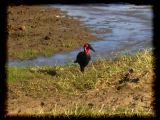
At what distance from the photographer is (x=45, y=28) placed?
16.7 meters

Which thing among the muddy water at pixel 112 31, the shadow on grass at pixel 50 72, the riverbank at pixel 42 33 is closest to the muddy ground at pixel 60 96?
the riverbank at pixel 42 33

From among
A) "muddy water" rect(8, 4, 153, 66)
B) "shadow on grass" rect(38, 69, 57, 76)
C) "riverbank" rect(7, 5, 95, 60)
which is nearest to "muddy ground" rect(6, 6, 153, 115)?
"riverbank" rect(7, 5, 95, 60)

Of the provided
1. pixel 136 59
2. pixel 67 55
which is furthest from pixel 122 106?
pixel 67 55

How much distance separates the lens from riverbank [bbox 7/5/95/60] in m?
13.2

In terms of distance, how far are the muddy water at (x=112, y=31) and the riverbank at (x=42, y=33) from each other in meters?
0.45

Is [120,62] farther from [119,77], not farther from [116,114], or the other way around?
[116,114]

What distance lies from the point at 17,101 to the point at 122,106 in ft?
4.90

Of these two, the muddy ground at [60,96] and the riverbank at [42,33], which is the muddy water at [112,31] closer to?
the riverbank at [42,33]

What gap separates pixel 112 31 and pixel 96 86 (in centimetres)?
883

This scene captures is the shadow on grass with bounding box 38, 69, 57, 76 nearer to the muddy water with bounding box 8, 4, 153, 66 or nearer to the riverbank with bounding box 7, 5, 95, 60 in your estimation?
the muddy water with bounding box 8, 4, 153, 66

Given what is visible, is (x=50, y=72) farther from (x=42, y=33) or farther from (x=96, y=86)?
(x=42, y=33)

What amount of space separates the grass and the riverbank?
355 cm

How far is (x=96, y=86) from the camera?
24.8 ft

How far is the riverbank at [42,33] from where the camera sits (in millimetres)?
13164
